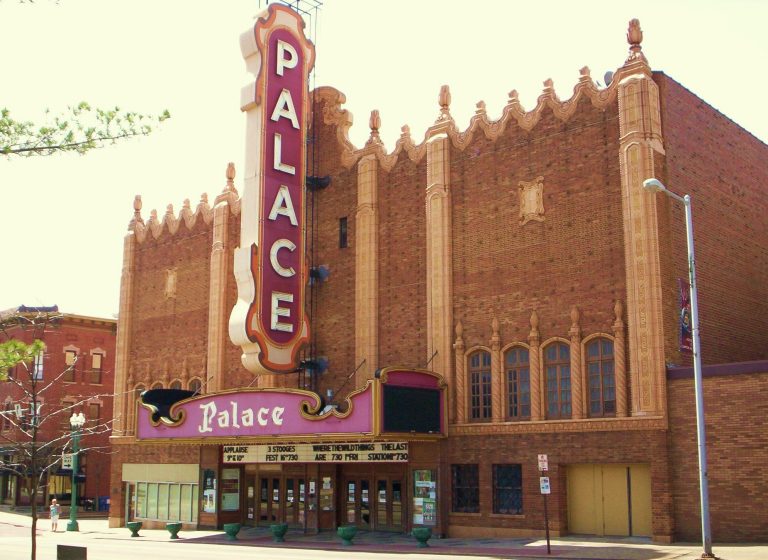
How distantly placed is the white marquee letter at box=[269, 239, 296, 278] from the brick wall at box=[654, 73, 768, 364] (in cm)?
1317

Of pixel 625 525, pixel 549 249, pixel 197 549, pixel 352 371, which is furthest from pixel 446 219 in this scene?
pixel 197 549

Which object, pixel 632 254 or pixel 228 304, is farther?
pixel 228 304

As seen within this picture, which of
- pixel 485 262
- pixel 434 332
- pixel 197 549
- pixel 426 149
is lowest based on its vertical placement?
pixel 197 549

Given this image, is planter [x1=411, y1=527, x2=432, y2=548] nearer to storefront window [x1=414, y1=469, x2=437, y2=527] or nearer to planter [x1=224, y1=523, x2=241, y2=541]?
storefront window [x1=414, y1=469, x2=437, y2=527]

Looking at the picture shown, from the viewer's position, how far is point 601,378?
29.0 metres

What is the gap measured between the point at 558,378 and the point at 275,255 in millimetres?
10956

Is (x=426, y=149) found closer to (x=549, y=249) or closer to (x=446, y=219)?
(x=446, y=219)

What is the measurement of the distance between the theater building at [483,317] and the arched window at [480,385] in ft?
0.19

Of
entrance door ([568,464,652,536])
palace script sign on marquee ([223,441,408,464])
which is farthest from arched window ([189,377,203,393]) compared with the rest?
entrance door ([568,464,652,536])

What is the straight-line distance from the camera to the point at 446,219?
3338 cm

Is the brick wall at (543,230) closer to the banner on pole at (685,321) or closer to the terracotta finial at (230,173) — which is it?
the banner on pole at (685,321)

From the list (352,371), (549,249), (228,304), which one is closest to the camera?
(549,249)

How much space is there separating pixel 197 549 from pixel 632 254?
55.7 ft

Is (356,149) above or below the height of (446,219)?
above
